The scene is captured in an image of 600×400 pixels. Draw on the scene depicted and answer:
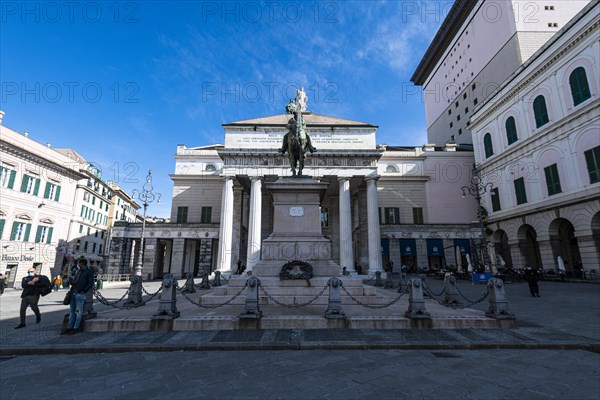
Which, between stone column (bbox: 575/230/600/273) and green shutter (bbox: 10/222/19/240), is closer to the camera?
stone column (bbox: 575/230/600/273)

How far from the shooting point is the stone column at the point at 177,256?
32938 millimetres

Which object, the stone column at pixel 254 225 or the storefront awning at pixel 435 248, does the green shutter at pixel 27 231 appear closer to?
the stone column at pixel 254 225

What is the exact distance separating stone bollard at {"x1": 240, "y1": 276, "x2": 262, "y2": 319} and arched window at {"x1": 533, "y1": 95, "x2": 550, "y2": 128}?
96.7 feet

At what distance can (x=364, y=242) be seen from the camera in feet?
99.3

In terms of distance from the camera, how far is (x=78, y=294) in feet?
23.9

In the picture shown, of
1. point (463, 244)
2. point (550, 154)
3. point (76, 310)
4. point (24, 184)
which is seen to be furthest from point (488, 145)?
point (24, 184)

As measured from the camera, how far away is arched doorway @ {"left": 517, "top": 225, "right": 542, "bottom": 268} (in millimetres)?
27000

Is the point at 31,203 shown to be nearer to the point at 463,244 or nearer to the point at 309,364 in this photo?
the point at 309,364

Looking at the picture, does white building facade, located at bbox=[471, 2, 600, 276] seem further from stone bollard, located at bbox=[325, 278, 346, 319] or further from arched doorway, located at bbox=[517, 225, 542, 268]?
stone bollard, located at bbox=[325, 278, 346, 319]

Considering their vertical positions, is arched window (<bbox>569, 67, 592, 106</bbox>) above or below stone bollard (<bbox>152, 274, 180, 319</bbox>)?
above

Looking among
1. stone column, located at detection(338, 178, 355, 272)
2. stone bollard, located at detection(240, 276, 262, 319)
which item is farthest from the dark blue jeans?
stone column, located at detection(338, 178, 355, 272)

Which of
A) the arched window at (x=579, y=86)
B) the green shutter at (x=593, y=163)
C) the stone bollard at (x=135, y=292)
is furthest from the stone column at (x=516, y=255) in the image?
the stone bollard at (x=135, y=292)

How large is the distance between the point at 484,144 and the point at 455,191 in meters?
7.29

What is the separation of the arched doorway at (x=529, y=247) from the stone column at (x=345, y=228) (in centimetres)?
1591
